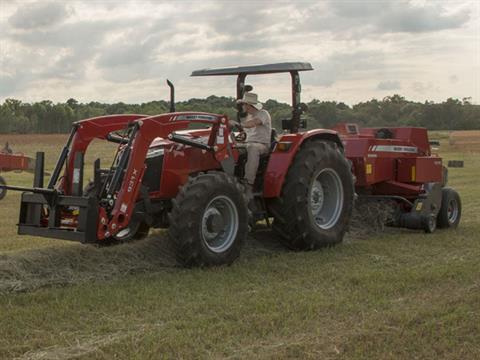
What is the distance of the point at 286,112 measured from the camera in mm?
9172

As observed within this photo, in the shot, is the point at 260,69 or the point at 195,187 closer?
the point at 195,187

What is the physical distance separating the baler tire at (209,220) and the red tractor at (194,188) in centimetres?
1

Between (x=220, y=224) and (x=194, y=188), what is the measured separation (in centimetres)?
57

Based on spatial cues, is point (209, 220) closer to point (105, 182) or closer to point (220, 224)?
point (220, 224)

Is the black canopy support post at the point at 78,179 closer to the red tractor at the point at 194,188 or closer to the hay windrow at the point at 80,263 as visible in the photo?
the red tractor at the point at 194,188

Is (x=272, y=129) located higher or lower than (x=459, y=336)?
higher

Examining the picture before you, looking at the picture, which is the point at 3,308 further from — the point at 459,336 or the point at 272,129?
the point at 272,129

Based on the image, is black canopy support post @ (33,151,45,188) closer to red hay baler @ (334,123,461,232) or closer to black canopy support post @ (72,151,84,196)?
black canopy support post @ (72,151,84,196)

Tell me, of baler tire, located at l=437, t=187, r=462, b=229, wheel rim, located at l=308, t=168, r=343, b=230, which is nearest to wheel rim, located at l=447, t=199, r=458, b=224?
baler tire, located at l=437, t=187, r=462, b=229

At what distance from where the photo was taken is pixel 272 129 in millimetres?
8695

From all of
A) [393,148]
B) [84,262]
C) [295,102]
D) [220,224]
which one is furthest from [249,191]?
[393,148]

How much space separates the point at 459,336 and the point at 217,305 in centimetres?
188

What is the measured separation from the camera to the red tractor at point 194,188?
677cm

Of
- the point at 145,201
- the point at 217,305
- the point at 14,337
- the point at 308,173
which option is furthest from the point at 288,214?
the point at 14,337
